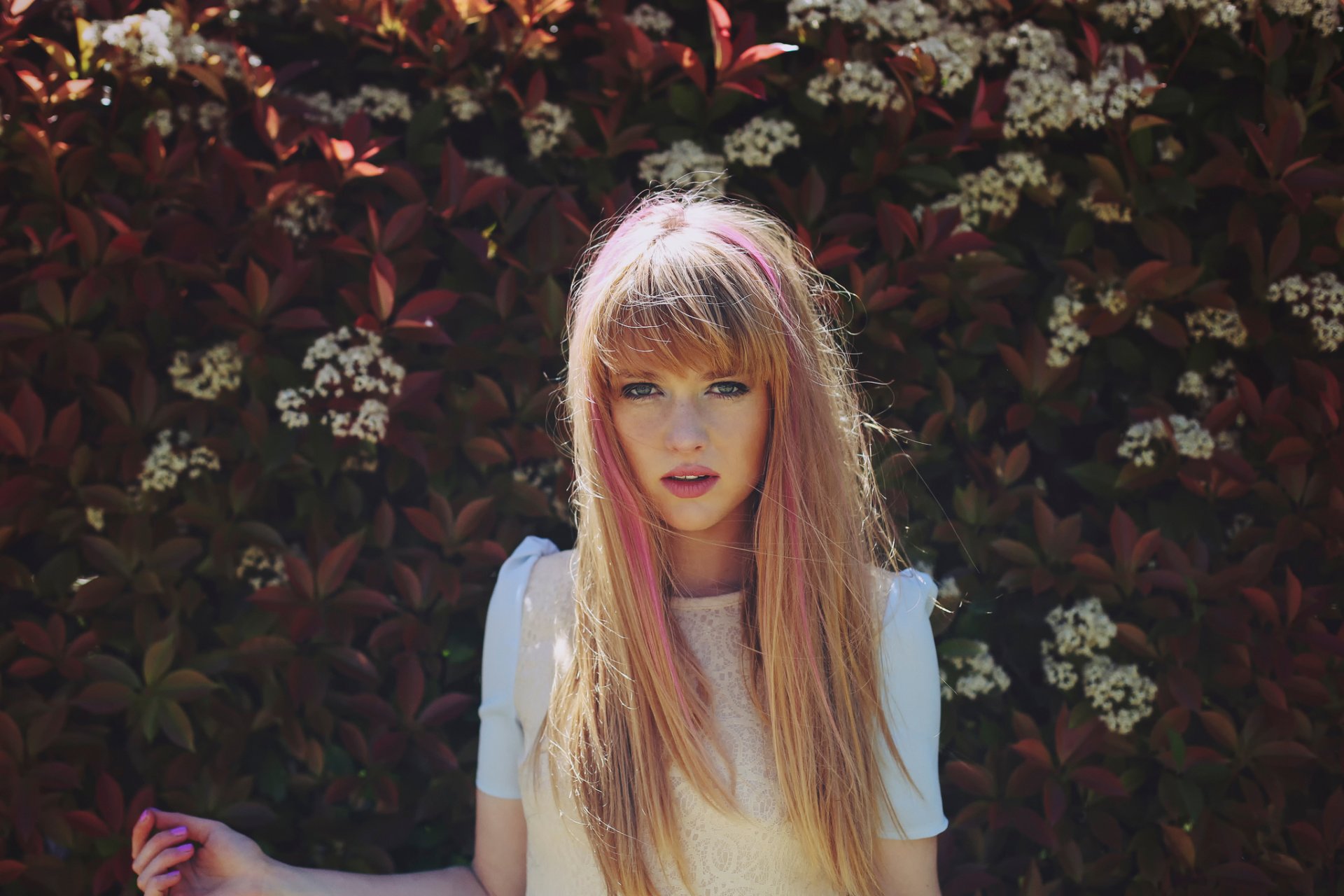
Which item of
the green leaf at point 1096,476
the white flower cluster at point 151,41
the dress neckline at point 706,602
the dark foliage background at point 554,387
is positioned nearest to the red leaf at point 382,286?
the dark foliage background at point 554,387

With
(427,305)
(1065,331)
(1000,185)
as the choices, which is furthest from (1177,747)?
(427,305)

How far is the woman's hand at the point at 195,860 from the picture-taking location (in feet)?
4.50

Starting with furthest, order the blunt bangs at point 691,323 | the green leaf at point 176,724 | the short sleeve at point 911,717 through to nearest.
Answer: the green leaf at point 176,724 → the short sleeve at point 911,717 → the blunt bangs at point 691,323

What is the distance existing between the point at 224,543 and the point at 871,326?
1.19 meters

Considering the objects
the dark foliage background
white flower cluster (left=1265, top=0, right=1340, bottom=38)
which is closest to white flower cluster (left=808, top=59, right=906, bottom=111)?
the dark foliage background

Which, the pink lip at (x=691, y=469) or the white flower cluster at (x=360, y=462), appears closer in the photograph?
the pink lip at (x=691, y=469)

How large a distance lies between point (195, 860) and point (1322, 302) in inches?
79.3

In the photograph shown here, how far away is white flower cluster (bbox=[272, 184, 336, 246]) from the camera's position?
182cm

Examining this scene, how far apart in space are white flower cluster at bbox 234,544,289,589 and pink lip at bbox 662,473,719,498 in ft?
2.65

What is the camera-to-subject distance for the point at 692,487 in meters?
1.39

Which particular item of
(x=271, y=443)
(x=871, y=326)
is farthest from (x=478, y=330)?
(x=871, y=326)

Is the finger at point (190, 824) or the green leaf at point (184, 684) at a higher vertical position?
the green leaf at point (184, 684)

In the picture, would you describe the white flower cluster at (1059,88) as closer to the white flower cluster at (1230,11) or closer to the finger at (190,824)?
the white flower cluster at (1230,11)

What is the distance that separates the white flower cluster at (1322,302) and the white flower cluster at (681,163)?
1012 mm
